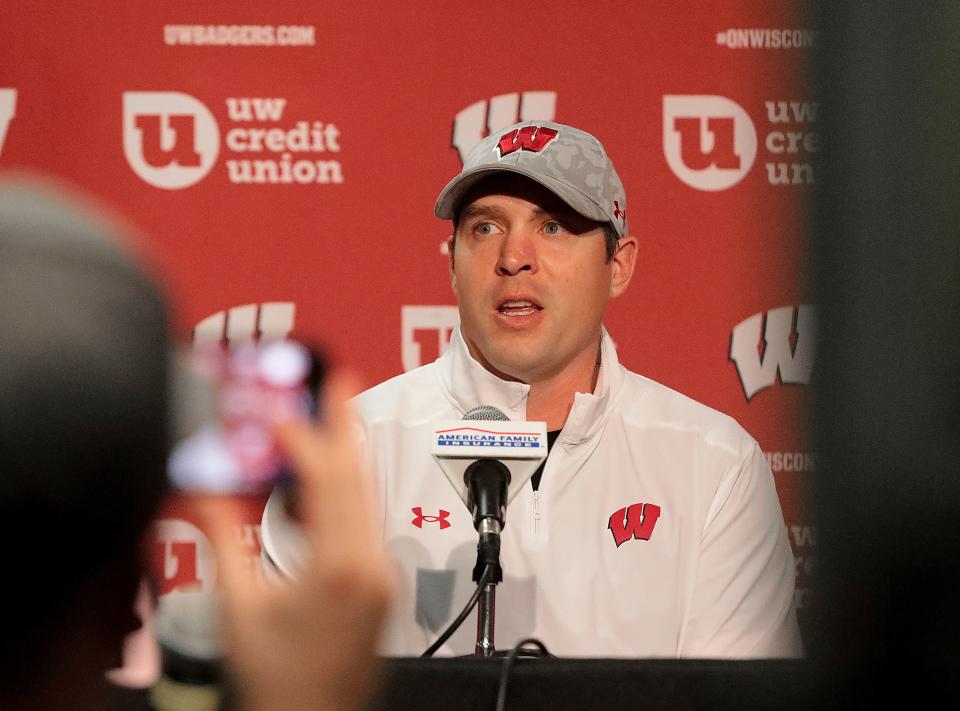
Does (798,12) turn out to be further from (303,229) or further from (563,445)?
(303,229)

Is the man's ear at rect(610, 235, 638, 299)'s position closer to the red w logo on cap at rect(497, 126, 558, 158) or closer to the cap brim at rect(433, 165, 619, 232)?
the cap brim at rect(433, 165, 619, 232)

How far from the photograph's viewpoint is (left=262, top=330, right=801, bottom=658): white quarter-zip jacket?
1506 millimetres

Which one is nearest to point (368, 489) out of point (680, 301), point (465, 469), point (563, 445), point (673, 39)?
point (465, 469)

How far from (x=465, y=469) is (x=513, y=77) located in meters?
1.53

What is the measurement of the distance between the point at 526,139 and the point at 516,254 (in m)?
0.18

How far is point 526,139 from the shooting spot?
1678 millimetres

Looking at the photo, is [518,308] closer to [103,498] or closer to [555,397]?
[555,397]

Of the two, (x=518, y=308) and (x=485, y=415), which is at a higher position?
(x=518, y=308)

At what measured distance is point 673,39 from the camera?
247 cm

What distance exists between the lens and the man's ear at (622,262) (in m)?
1.77

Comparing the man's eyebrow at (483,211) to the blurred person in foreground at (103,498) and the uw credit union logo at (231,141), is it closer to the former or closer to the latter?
the uw credit union logo at (231,141)

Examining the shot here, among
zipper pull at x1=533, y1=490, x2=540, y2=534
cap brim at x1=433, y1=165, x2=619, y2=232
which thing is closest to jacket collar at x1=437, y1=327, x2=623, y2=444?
zipper pull at x1=533, y1=490, x2=540, y2=534

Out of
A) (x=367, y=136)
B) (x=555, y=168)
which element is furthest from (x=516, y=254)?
(x=367, y=136)

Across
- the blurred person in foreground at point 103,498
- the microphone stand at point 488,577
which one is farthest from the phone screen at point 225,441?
the microphone stand at point 488,577
